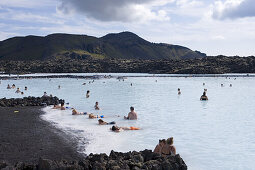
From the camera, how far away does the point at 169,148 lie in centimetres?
1088

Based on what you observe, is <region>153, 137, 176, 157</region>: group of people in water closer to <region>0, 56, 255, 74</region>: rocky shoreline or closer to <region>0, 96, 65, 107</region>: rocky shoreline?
<region>0, 96, 65, 107</region>: rocky shoreline

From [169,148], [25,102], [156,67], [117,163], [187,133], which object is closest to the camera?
[117,163]

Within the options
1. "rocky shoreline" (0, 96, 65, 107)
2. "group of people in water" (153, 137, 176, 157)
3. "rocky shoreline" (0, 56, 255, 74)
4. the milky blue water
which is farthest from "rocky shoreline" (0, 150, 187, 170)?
"rocky shoreline" (0, 56, 255, 74)

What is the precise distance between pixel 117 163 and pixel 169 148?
271 centimetres

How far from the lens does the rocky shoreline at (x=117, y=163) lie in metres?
8.55

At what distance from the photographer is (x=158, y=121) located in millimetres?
21203

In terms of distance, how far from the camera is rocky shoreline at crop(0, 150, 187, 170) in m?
8.55

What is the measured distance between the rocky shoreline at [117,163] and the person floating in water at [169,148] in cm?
88

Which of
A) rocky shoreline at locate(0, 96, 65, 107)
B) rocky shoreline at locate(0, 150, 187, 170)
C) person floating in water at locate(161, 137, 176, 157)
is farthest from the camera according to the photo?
rocky shoreline at locate(0, 96, 65, 107)

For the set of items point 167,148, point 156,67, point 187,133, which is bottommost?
point 187,133

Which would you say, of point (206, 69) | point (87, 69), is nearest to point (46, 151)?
point (206, 69)

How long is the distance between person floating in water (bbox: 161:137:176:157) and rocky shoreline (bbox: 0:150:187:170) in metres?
0.88

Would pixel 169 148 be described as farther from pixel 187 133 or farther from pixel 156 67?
pixel 156 67

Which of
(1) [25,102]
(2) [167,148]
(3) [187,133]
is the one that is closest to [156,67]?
(1) [25,102]
